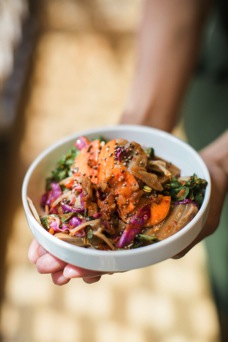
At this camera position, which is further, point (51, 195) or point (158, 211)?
point (51, 195)

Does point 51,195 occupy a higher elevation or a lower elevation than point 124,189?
lower

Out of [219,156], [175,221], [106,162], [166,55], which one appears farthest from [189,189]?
[166,55]

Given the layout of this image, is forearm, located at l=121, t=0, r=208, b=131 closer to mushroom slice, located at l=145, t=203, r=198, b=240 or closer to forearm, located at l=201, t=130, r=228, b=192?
forearm, located at l=201, t=130, r=228, b=192

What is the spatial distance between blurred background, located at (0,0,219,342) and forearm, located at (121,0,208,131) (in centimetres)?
94

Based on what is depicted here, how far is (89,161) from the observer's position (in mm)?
1119

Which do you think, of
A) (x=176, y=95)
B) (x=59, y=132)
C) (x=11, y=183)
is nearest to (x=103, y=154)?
(x=176, y=95)

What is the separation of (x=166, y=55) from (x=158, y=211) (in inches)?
34.3

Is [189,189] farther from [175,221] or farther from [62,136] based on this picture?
[62,136]

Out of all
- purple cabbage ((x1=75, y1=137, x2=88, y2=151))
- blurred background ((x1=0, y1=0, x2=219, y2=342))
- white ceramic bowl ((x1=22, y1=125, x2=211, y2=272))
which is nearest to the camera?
white ceramic bowl ((x1=22, y1=125, x2=211, y2=272))

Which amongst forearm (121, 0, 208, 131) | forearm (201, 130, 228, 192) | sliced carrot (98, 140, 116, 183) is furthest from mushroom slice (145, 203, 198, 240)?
forearm (121, 0, 208, 131)

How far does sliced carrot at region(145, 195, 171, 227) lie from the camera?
1031mm

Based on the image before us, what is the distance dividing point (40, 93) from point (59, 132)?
47 centimetres

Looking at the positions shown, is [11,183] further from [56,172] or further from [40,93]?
[56,172]

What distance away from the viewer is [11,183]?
2715 mm
